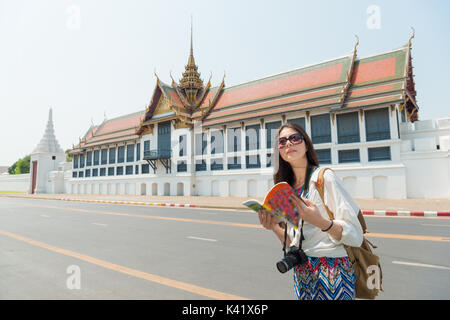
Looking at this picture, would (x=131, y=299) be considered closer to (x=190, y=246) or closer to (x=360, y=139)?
(x=190, y=246)

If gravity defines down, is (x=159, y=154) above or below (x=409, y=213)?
above

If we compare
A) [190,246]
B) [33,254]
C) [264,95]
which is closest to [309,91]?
[264,95]

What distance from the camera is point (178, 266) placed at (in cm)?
447

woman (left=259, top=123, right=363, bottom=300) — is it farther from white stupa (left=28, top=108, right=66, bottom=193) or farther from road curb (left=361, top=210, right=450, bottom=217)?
white stupa (left=28, top=108, right=66, bottom=193)

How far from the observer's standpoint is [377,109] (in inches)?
800

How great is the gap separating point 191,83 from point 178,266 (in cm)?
3313

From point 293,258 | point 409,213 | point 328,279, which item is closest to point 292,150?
point 293,258

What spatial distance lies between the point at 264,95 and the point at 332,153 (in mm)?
10163

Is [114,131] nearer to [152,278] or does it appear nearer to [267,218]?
[152,278]

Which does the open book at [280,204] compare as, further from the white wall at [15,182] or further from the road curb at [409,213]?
the white wall at [15,182]

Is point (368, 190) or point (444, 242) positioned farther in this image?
point (368, 190)

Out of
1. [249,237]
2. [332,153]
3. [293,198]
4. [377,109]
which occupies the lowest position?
[249,237]

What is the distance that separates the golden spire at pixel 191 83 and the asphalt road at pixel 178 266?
96.2 ft

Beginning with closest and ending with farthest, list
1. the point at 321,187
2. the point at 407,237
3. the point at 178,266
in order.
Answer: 1. the point at 321,187
2. the point at 178,266
3. the point at 407,237
